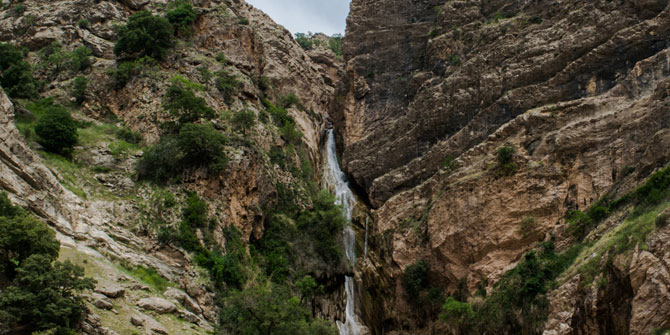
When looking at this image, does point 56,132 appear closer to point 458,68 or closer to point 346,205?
point 346,205

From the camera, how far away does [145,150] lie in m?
41.7

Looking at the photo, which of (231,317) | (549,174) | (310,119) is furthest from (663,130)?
(310,119)

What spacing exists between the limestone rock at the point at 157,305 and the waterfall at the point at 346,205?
20572 mm

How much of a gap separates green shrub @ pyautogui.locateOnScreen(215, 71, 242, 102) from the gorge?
203mm

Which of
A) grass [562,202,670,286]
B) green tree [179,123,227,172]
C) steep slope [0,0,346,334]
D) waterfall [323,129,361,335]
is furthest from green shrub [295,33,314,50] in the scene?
grass [562,202,670,286]

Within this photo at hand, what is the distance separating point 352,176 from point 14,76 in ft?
115

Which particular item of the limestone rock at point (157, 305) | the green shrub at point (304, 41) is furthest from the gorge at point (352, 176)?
the green shrub at point (304, 41)

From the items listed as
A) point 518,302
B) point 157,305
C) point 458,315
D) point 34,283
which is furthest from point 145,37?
point 518,302

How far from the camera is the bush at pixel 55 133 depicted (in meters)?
37.8

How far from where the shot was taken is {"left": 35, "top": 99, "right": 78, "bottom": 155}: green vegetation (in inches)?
1490

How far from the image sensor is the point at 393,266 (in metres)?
44.8

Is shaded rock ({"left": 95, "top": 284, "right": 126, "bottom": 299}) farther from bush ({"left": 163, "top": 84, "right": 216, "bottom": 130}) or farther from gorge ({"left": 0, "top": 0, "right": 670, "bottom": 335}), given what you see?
bush ({"left": 163, "top": 84, "right": 216, "bottom": 130})

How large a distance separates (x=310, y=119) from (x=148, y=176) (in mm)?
30756

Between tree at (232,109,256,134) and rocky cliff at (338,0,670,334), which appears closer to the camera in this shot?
rocky cliff at (338,0,670,334)
